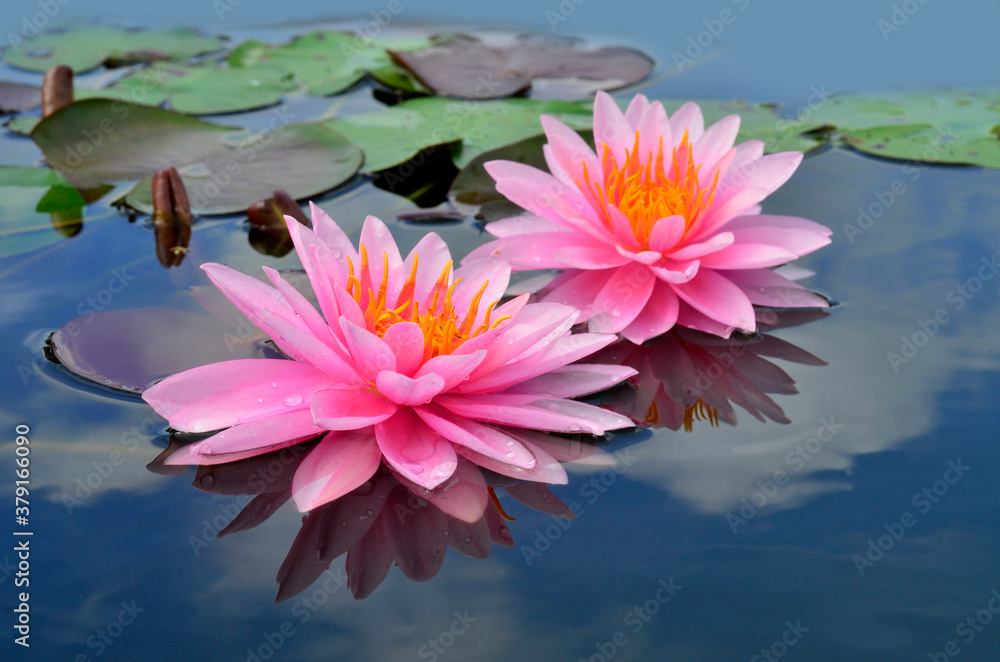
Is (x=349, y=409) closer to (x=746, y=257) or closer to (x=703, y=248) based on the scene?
(x=703, y=248)

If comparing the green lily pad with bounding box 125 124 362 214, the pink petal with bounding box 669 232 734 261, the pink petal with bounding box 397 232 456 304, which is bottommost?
the green lily pad with bounding box 125 124 362 214

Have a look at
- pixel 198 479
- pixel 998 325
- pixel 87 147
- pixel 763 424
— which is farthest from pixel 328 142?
pixel 998 325

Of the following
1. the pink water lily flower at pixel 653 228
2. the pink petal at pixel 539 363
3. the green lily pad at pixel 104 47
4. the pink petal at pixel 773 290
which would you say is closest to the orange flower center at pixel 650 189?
the pink water lily flower at pixel 653 228

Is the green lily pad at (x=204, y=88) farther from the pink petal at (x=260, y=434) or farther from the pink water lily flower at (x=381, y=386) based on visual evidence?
the pink petal at (x=260, y=434)

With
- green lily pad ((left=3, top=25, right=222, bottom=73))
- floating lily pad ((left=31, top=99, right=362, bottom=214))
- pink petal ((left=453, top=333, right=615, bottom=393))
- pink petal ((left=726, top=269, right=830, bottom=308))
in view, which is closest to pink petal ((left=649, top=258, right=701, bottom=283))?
pink petal ((left=726, top=269, right=830, bottom=308))

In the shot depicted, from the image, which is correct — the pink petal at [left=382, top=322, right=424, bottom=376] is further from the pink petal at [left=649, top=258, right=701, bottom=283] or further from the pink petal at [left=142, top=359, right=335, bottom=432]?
the pink petal at [left=649, top=258, right=701, bottom=283]

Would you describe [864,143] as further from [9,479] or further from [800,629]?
[9,479]

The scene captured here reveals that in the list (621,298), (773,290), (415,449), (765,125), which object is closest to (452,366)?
(415,449)
